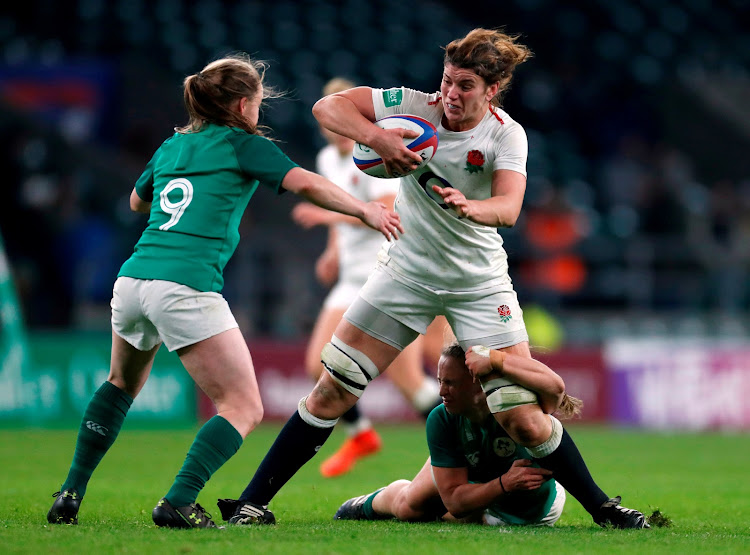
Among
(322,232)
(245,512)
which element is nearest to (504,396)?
(245,512)

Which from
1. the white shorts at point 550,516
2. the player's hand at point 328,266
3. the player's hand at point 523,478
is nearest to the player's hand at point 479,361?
the player's hand at point 523,478

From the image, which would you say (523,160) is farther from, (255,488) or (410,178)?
(255,488)

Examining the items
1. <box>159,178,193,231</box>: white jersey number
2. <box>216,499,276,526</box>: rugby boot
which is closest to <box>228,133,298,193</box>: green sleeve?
<box>159,178,193,231</box>: white jersey number

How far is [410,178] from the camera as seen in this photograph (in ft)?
17.3

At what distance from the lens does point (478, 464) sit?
17.0 feet

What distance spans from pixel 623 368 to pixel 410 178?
966 cm

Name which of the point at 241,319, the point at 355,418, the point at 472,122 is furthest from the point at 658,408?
the point at 472,122

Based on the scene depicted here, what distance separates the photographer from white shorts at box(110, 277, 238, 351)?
15.5 feet

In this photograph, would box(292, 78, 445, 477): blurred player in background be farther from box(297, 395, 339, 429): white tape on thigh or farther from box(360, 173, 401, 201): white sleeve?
box(297, 395, 339, 429): white tape on thigh

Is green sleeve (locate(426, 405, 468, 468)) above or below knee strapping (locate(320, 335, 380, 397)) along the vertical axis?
below

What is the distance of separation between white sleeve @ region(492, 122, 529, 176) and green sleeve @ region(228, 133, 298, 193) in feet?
2.99

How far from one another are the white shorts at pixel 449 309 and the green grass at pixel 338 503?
2.86 ft

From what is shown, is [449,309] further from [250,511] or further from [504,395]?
[250,511]

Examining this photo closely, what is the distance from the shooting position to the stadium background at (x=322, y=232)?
13.6 meters
